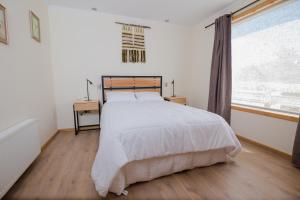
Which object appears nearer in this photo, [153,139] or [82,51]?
[153,139]

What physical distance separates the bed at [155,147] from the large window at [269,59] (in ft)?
3.81

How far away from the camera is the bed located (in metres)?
1.39

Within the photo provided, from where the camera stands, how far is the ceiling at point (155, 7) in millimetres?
2865

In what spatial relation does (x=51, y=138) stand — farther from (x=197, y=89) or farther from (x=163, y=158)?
(x=197, y=89)

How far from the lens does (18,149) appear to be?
5.07 ft

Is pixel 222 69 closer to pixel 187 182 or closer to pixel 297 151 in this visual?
pixel 297 151

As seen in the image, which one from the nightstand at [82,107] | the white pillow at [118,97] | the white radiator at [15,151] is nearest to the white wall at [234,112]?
the white pillow at [118,97]

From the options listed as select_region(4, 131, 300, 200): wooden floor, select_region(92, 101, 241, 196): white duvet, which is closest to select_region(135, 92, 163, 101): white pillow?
select_region(92, 101, 241, 196): white duvet

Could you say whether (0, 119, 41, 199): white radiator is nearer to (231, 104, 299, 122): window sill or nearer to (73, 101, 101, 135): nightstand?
(73, 101, 101, 135): nightstand

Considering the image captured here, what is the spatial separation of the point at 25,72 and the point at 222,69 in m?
3.25

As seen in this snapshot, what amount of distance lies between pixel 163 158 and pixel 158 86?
2.42m

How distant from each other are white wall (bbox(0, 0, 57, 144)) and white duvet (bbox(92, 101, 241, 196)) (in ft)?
3.69

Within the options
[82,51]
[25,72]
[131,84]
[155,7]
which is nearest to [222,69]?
[155,7]

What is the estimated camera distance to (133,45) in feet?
11.9
